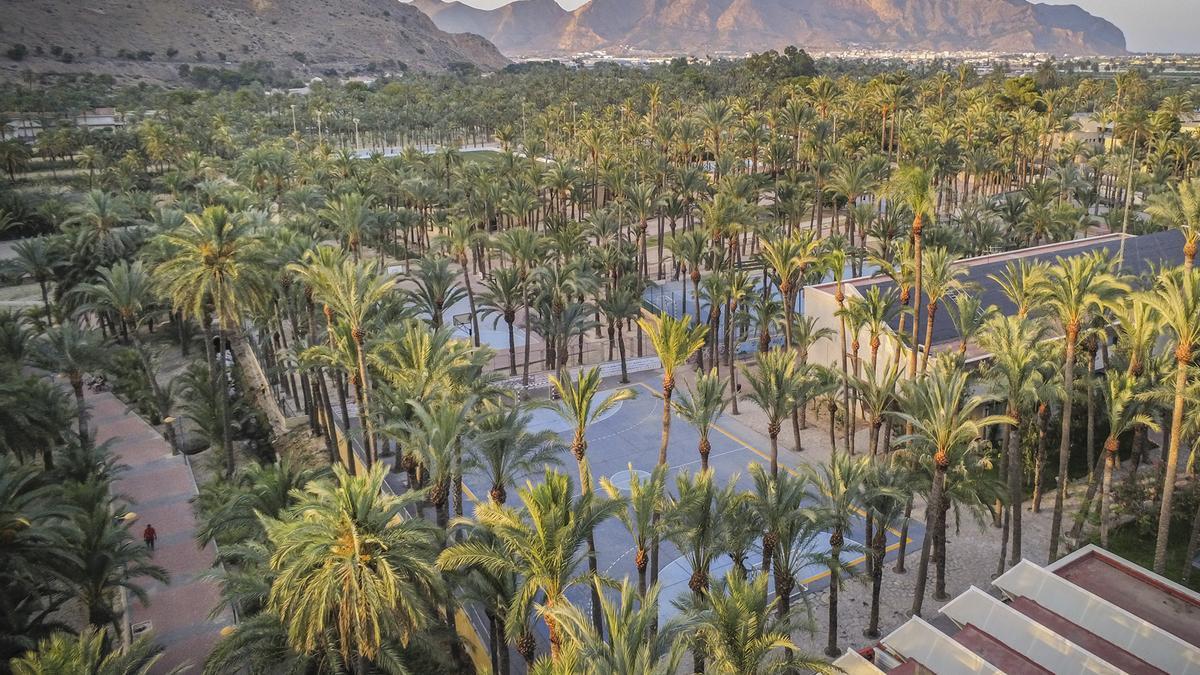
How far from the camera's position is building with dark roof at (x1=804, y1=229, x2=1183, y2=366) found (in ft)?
128

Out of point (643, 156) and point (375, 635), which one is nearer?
point (375, 635)

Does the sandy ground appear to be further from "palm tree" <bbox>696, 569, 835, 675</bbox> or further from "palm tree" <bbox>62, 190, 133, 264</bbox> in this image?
"palm tree" <bbox>62, 190, 133, 264</bbox>

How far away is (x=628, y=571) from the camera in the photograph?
2811 centimetres

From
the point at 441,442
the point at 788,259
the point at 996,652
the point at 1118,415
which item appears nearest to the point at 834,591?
the point at 996,652

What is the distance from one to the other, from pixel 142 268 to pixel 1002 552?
41.9 metres

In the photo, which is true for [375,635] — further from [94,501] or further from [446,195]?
[446,195]

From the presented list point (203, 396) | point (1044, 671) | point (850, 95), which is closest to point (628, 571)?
point (1044, 671)

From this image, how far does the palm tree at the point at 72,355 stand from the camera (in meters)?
35.3

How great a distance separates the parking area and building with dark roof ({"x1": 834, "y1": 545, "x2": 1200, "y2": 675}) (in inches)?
144

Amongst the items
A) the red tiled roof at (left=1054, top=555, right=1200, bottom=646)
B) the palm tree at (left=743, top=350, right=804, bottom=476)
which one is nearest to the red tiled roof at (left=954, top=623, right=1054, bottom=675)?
the red tiled roof at (left=1054, top=555, right=1200, bottom=646)

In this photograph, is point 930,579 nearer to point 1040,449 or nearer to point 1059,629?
point 1059,629

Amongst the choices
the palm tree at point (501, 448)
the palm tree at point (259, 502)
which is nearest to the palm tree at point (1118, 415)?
the palm tree at point (501, 448)

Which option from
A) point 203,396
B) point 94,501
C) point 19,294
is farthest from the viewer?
point 19,294

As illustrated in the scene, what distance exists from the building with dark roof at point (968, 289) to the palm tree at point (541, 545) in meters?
20.0
